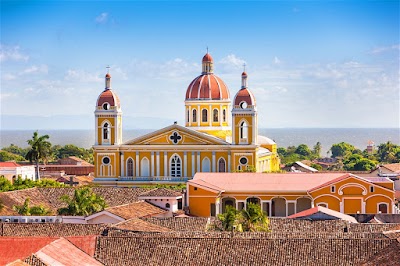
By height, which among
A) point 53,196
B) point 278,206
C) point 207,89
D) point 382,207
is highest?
point 207,89

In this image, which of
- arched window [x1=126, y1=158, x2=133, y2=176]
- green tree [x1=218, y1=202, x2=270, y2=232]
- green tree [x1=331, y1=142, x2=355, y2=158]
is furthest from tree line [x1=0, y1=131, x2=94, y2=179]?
green tree [x1=331, y1=142, x2=355, y2=158]

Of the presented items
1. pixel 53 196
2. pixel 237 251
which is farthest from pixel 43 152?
pixel 237 251

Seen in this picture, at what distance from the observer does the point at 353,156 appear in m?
115

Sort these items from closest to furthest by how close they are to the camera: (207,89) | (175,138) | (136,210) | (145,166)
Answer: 1. (136,210)
2. (175,138)
3. (145,166)
4. (207,89)

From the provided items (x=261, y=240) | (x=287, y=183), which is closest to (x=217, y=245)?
(x=261, y=240)

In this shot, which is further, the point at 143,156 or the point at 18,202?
the point at 143,156

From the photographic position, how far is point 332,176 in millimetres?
61531

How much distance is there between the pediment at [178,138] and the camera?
7456 cm

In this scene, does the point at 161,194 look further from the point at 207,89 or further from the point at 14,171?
the point at 14,171

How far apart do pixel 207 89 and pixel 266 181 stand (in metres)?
18.2

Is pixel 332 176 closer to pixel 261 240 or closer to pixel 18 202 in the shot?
pixel 18 202

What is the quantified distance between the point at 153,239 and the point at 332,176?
2705cm

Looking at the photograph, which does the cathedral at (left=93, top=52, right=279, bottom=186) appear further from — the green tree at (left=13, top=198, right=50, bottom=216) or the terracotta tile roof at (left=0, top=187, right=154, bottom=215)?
the green tree at (left=13, top=198, right=50, bottom=216)

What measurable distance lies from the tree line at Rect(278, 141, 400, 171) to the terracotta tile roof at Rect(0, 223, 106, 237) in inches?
2187
